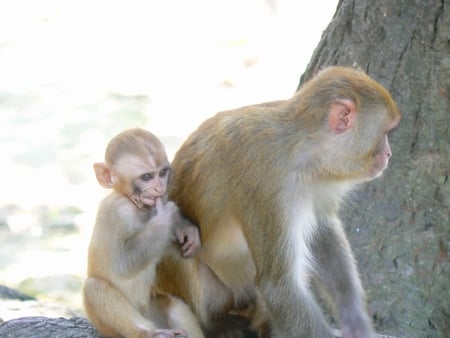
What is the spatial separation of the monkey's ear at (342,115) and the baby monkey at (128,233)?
3.14ft

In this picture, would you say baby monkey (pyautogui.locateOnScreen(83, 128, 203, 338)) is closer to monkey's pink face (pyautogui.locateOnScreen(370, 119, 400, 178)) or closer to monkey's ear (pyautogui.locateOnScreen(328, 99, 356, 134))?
monkey's ear (pyautogui.locateOnScreen(328, 99, 356, 134))

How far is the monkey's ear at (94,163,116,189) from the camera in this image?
22.3 feet

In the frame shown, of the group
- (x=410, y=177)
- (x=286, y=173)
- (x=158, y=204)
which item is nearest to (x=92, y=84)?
(x=410, y=177)

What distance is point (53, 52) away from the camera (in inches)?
713

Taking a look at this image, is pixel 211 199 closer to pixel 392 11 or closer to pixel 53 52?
pixel 392 11

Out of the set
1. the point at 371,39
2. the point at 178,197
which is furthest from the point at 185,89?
the point at 178,197

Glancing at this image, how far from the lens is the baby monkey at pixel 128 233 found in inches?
263

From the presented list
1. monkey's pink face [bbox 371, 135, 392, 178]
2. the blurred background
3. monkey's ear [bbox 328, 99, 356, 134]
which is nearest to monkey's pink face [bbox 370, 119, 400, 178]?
monkey's pink face [bbox 371, 135, 392, 178]

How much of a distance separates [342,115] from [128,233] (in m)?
1.35

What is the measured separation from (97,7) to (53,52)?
1.53 metres

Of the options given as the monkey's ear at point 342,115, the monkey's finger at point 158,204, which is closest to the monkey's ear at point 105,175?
the monkey's finger at point 158,204

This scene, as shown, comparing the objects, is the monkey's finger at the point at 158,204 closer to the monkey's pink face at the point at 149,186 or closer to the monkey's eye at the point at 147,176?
the monkey's pink face at the point at 149,186

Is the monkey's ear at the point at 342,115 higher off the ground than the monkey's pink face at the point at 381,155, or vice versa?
the monkey's ear at the point at 342,115

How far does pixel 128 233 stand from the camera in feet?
22.0
